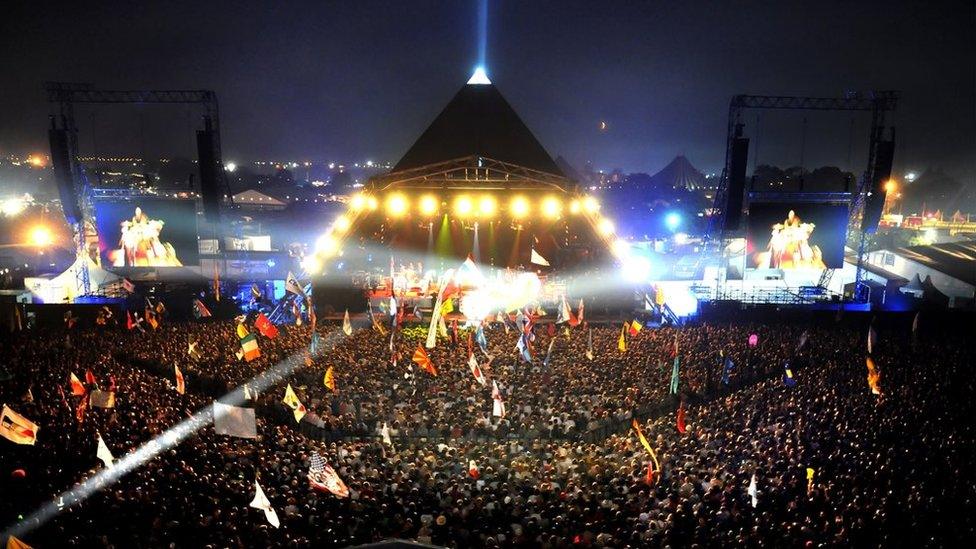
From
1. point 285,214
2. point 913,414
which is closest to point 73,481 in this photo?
point 913,414

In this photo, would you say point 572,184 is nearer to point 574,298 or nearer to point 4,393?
point 574,298

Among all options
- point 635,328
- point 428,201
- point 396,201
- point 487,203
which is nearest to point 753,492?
point 635,328

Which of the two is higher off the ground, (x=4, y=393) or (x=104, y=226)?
(x=104, y=226)

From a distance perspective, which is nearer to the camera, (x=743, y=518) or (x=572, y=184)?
(x=743, y=518)

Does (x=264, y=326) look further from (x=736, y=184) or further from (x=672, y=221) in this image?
(x=672, y=221)

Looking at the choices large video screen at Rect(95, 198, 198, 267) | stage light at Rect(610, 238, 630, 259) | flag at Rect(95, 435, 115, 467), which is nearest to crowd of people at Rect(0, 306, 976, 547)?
flag at Rect(95, 435, 115, 467)

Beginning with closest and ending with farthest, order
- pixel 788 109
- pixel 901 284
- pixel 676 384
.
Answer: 1. pixel 676 384
2. pixel 788 109
3. pixel 901 284
